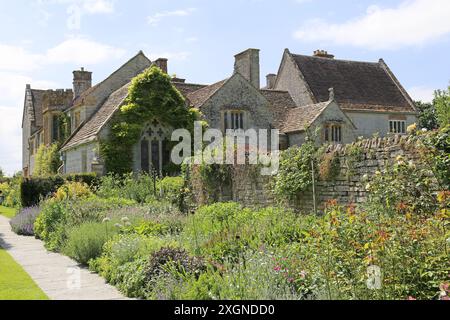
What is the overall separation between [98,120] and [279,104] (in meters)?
10.7

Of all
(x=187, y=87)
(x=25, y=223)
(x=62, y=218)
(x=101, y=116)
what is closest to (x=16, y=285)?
(x=62, y=218)

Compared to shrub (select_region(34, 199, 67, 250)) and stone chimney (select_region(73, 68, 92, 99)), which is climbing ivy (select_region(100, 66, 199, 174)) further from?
stone chimney (select_region(73, 68, 92, 99))

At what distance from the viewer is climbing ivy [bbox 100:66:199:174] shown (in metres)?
23.5

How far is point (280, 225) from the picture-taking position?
930cm

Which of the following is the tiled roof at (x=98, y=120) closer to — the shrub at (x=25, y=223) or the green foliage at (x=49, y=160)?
the green foliage at (x=49, y=160)

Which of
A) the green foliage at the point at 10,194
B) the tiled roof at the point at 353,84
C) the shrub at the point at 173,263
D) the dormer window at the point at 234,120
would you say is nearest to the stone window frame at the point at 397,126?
the tiled roof at the point at 353,84

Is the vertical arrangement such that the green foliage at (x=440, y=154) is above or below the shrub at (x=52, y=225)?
above

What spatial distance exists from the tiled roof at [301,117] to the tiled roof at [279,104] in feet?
1.15

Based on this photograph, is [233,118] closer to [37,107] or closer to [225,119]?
[225,119]

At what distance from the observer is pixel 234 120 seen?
84.0 feet

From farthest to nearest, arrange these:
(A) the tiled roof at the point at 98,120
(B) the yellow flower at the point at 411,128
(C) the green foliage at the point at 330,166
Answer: (A) the tiled roof at the point at 98,120
(C) the green foliage at the point at 330,166
(B) the yellow flower at the point at 411,128

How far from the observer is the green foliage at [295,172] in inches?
487

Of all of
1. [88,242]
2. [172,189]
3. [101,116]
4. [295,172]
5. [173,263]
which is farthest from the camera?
[101,116]
